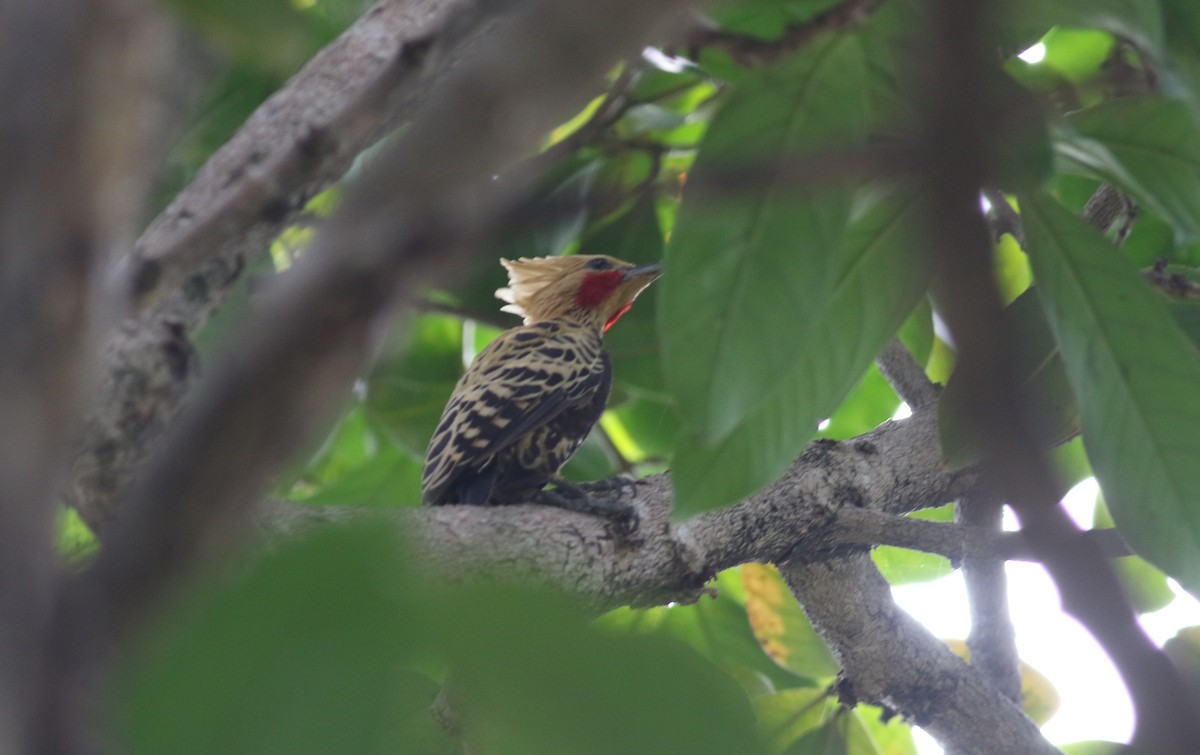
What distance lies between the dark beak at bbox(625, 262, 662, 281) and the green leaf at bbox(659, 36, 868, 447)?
208cm

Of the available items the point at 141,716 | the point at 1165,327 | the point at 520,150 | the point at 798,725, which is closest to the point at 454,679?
the point at 141,716

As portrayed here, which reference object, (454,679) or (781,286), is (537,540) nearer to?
(781,286)

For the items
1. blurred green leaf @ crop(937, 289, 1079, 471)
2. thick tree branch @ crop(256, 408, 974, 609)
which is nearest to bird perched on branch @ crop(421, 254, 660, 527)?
thick tree branch @ crop(256, 408, 974, 609)

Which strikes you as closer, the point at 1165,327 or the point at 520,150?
the point at 520,150

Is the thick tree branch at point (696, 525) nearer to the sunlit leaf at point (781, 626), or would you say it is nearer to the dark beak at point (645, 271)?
the sunlit leaf at point (781, 626)

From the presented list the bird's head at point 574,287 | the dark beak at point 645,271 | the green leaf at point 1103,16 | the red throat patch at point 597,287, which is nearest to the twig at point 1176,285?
the green leaf at point 1103,16

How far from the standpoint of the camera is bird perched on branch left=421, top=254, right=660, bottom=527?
2.98m

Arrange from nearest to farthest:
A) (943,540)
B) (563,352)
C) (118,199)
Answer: (118,199) < (943,540) < (563,352)

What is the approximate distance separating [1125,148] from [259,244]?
136 centimetres

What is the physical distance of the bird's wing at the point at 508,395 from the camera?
9.74 feet

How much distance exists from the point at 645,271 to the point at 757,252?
2180mm

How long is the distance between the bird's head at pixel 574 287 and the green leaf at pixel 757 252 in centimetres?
218

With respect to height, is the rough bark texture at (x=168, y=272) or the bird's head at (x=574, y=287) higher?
the rough bark texture at (x=168, y=272)

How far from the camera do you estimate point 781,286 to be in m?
1.55
